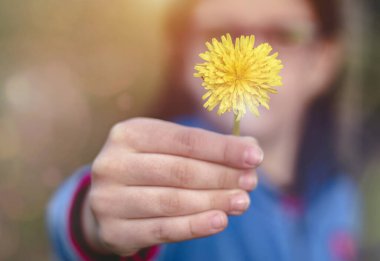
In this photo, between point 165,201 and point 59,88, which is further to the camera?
point 59,88

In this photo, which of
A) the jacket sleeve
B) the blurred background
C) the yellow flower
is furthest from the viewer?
the blurred background

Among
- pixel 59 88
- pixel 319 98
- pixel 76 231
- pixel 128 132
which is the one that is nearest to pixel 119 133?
pixel 128 132

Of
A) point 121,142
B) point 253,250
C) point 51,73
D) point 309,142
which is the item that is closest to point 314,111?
point 309,142

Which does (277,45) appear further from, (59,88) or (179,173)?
(179,173)

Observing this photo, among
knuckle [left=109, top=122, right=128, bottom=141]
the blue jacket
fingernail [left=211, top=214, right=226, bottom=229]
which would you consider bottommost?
the blue jacket

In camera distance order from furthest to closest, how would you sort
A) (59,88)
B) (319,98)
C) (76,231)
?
(319,98), (59,88), (76,231)

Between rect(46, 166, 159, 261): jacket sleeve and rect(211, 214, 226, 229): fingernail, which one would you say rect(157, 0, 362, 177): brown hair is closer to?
rect(46, 166, 159, 261): jacket sleeve

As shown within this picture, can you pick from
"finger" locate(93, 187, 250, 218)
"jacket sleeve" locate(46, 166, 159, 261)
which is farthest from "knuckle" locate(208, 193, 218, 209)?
"jacket sleeve" locate(46, 166, 159, 261)
